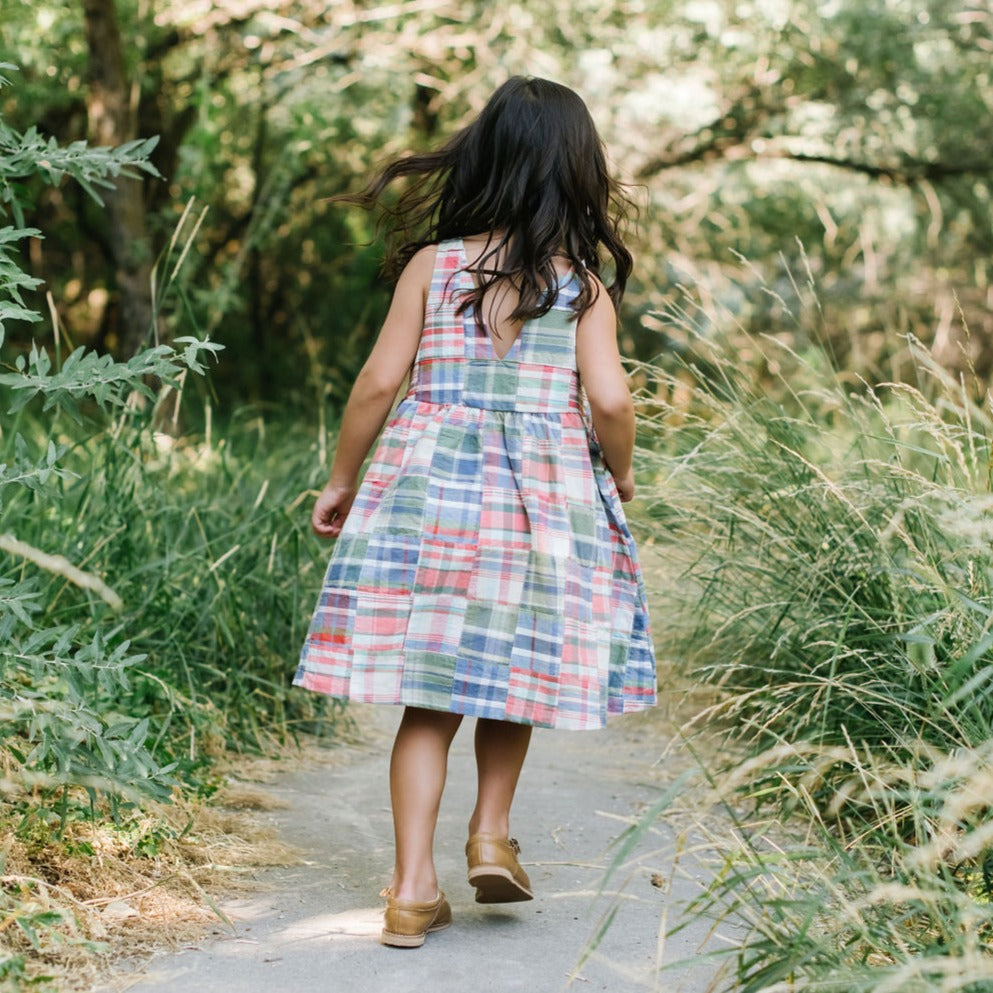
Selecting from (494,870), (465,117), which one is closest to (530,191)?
(494,870)

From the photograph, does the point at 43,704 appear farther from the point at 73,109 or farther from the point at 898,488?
the point at 73,109

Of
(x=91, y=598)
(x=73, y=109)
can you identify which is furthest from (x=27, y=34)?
(x=91, y=598)

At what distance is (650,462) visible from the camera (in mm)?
4039

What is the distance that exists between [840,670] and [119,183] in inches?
213

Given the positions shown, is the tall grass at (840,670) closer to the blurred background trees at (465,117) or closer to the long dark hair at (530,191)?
the long dark hair at (530,191)

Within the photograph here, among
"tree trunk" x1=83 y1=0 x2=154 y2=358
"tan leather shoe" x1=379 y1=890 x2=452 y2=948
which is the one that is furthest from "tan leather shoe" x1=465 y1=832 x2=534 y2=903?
"tree trunk" x1=83 y1=0 x2=154 y2=358

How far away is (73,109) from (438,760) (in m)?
7.48

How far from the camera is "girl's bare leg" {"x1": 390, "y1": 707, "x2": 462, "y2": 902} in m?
2.32

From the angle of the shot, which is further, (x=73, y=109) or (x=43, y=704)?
(x=73, y=109)

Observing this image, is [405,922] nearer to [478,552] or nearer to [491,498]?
[478,552]

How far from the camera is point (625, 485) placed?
2645 millimetres

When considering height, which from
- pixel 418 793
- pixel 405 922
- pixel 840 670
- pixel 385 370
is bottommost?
pixel 405 922

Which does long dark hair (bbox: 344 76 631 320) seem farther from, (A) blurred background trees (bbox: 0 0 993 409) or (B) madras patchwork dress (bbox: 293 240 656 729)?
(A) blurred background trees (bbox: 0 0 993 409)

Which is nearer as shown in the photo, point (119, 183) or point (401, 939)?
point (401, 939)
